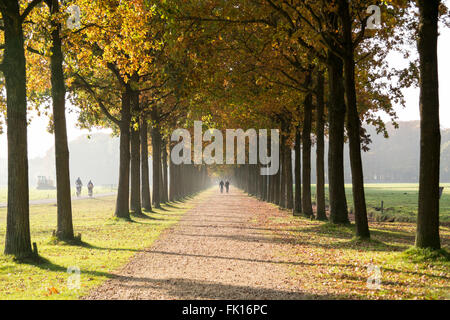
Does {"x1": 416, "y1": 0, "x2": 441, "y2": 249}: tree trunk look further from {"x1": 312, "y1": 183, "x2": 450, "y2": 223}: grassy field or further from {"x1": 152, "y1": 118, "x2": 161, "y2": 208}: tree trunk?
{"x1": 152, "y1": 118, "x2": 161, "y2": 208}: tree trunk

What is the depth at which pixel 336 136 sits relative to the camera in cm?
1691

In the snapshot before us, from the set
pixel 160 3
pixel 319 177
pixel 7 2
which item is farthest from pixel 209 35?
pixel 319 177

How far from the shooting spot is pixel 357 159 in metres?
A: 13.6

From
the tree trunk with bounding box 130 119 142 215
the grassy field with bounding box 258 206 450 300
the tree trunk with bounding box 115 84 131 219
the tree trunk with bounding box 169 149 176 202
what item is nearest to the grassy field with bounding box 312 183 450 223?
the grassy field with bounding box 258 206 450 300

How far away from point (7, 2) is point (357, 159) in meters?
10.6

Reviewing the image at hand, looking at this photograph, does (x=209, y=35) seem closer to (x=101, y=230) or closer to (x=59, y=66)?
(x=59, y=66)

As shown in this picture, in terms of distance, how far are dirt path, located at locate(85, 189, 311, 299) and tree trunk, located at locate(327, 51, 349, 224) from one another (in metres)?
3.27

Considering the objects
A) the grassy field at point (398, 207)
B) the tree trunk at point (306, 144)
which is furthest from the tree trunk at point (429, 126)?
the grassy field at point (398, 207)

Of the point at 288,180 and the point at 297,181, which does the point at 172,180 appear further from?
the point at 297,181

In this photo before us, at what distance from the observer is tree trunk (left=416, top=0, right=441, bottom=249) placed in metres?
10.2

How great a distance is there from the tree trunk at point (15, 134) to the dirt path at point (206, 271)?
2.93 metres

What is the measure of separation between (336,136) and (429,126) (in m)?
6.76

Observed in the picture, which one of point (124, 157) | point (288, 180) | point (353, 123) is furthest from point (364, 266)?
point (288, 180)

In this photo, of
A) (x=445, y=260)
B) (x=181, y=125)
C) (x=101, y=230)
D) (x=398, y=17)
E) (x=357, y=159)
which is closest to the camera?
(x=445, y=260)
